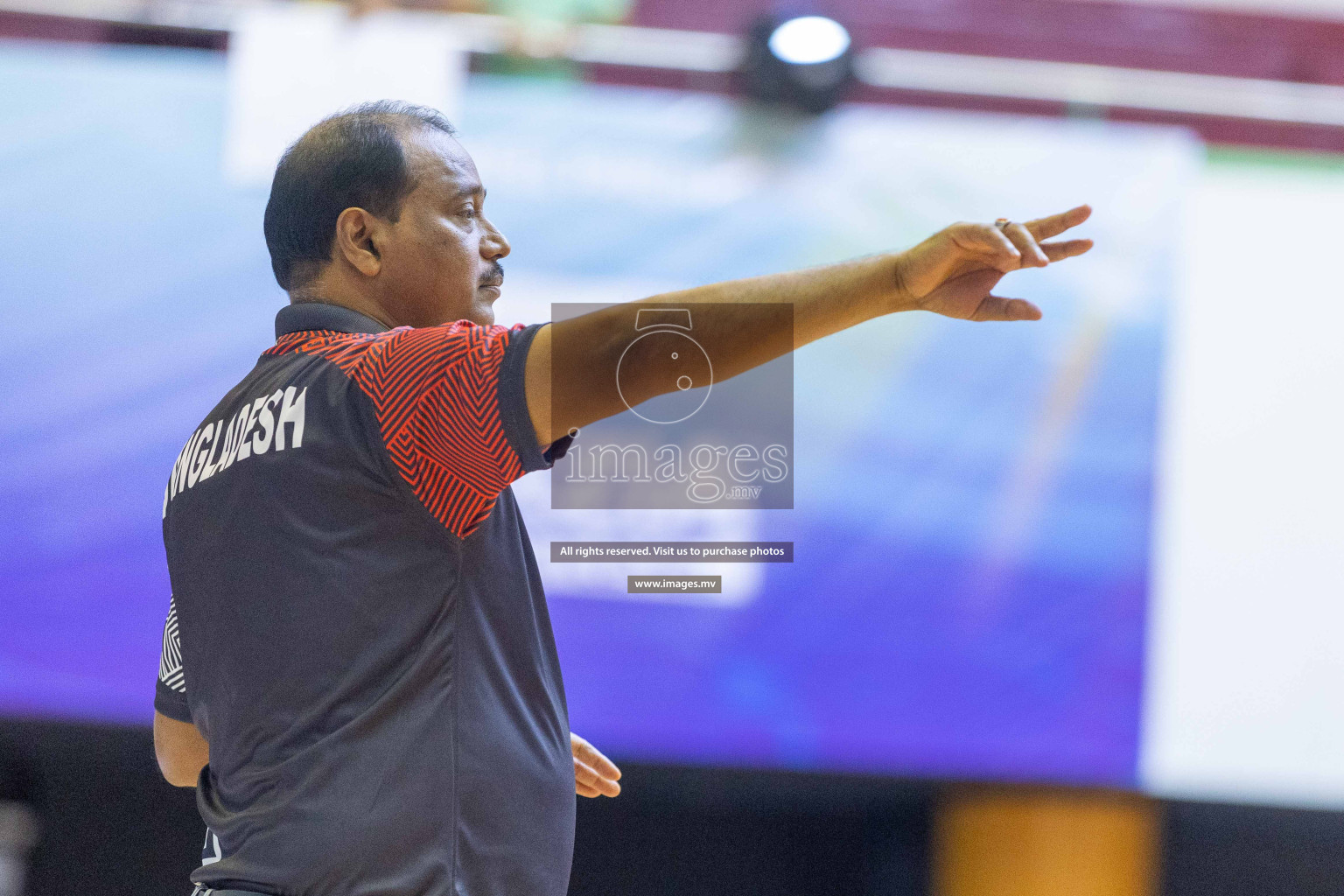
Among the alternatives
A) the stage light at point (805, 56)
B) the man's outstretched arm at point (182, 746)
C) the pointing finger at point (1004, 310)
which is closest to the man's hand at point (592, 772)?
the man's outstretched arm at point (182, 746)

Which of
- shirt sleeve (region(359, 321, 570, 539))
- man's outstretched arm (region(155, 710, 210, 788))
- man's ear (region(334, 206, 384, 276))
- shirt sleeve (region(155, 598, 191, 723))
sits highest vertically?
man's ear (region(334, 206, 384, 276))

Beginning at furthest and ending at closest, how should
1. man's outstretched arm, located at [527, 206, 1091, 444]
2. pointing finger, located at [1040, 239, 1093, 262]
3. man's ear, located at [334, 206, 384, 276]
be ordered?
man's ear, located at [334, 206, 384, 276] → pointing finger, located at [1040, 239, 1093, 262] → man's outstretched arm, located at [527, 206, 1091, 444]

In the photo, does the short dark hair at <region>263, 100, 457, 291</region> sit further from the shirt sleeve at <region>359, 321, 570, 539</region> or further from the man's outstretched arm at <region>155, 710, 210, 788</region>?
the man's outstretched arm at <region>155, 710, 210, 788</region>

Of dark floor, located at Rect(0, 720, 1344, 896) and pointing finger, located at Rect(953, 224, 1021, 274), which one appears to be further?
dark floor, located at Rect(0, 720, 1344, 896)

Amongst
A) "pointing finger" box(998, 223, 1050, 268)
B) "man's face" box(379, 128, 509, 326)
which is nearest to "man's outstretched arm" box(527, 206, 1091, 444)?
"pointing finger" box(998, 223, 1050, 268)

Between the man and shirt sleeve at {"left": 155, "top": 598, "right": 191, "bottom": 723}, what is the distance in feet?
0.51

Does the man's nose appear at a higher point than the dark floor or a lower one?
higher

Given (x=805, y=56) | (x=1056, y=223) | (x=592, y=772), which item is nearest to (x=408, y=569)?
(x=592, y=772)

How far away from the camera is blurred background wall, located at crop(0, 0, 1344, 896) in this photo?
2.23 meters

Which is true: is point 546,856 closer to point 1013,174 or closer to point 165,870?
point 165,870

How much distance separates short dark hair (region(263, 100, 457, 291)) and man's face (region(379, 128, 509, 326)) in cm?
2

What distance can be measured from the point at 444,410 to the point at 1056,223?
1.65ft

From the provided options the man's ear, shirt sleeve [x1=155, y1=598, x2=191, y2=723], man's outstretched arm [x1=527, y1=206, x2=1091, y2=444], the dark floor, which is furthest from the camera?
the dark floor

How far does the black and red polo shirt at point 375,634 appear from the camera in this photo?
845 mm
